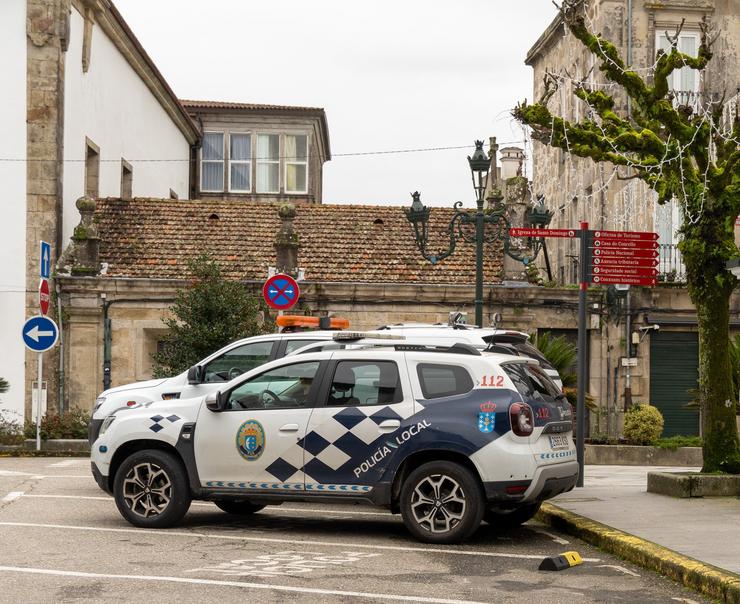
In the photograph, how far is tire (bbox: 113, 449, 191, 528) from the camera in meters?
11.6

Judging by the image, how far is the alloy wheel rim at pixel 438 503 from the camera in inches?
424

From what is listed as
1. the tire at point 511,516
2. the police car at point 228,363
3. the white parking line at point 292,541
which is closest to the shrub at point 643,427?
the police car at point 228,363

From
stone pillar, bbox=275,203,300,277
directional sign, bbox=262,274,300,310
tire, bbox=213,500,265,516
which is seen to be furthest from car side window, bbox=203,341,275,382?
stone pillar, bbox=275,203,300,277

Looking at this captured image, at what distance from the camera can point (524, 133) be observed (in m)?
14.6

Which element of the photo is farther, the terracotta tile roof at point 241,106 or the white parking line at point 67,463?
the terracotta tile roof at point 241,106

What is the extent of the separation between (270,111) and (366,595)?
35.0 metres

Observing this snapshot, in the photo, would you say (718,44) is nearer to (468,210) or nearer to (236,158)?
(468,210)

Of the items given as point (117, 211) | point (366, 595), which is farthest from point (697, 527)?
point (117, 211)

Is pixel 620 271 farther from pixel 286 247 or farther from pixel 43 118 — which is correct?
pixel 43 118

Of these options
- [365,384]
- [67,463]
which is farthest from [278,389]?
[67,463]

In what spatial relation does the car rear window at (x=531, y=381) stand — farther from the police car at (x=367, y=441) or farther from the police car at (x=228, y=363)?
the police car at (x=228, y=363)

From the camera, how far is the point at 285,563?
9695mm

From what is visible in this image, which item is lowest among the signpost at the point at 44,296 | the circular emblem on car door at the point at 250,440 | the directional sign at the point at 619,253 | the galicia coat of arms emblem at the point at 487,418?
the circular emblem on car door at the point at 250,440

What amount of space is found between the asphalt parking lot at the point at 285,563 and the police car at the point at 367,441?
0.39 meters
